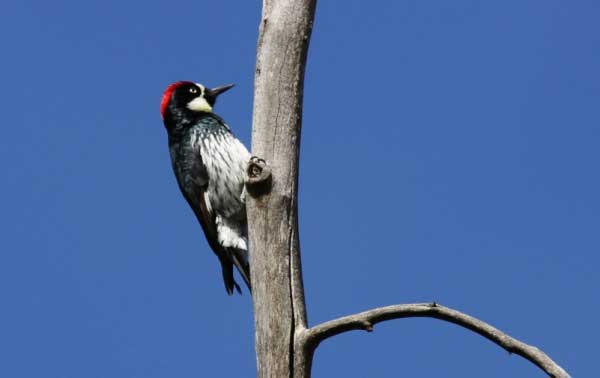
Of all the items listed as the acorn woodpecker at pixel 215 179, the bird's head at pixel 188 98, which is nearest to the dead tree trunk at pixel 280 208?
→ the acorn woodpecker at pixel 215 179

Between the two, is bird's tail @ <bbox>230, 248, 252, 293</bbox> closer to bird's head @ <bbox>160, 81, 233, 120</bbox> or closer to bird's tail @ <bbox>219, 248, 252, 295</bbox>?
bird's tail @ <bbox>219, 248, 252, 295</bbox>

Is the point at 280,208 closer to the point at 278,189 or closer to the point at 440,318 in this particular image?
the point at 278,189

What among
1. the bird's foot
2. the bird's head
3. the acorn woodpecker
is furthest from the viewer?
the bird's head

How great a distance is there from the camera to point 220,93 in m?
7.39

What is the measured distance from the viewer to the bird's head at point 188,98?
7.22 metres

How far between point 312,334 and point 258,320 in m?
0.35

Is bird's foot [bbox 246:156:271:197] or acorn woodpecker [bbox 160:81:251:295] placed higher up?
acorn woodpecker [bbox 160:81:251:295]

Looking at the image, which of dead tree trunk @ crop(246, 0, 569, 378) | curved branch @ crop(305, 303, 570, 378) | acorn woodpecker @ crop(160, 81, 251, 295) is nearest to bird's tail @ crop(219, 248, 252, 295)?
acorn woodpecker @ crop(160, 81, 251, 295)

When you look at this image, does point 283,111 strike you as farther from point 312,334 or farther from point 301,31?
point 312,334

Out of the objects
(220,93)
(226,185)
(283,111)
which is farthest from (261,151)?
(220,93)

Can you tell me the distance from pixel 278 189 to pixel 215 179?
224 cm

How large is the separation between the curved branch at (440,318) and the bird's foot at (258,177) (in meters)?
0.77

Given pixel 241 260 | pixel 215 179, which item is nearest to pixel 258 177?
pixel 241 260

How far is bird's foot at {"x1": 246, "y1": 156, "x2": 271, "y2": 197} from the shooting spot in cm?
438
